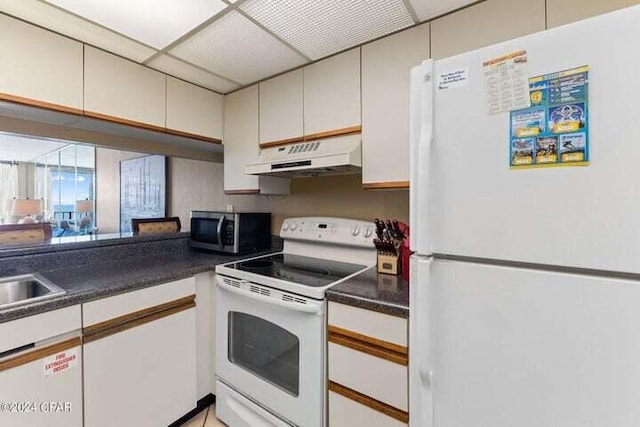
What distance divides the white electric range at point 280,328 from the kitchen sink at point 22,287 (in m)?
0.85

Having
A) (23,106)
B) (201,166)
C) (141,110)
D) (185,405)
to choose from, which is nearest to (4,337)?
(185,405)

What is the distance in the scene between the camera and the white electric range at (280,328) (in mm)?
1377

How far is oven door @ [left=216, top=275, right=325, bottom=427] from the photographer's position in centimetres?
137

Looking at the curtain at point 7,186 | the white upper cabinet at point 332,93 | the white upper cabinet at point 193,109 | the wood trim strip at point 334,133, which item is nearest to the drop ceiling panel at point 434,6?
the white upper cabinet at point 332,93

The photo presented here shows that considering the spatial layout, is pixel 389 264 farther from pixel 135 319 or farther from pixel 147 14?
pixel 147 14

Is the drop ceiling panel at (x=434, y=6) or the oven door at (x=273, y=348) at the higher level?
the drop ceiling panel at (x=434, y=6)

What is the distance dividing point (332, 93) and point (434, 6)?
2.21 ft

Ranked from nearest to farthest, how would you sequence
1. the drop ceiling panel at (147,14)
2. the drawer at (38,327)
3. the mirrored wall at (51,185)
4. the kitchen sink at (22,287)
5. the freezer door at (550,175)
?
the freezer door at (550,175) < the drawer at (38,327) < the drop ceiling panel at (147,14) < the kitchen sink at (22,287) < the mirrored wall at (51,185)

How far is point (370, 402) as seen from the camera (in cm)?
123

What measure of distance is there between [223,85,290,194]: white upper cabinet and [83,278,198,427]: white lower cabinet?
34.5 inches

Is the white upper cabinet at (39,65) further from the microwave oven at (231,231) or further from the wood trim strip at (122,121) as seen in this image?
the microwave oven at (231,231)

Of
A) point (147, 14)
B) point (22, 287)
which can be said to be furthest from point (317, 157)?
point (22, 287)

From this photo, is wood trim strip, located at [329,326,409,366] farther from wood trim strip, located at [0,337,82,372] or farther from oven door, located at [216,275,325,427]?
wood trim strip, located at [0,337,82,372]

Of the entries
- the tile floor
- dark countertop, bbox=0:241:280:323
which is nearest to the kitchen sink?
dark countertop, bbox=0:241:280:323
